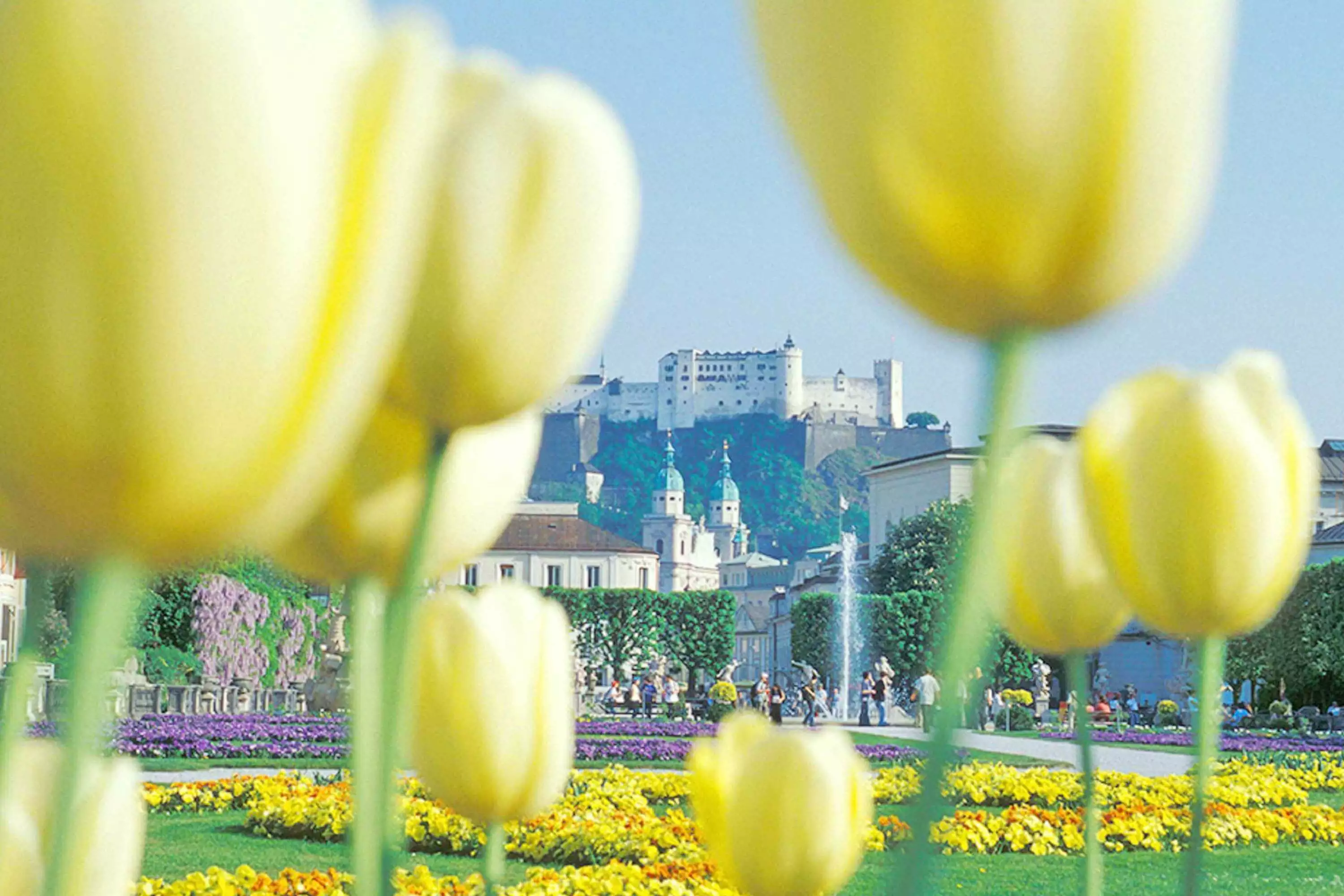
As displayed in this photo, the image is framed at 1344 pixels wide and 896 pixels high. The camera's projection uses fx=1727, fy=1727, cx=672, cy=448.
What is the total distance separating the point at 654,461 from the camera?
109312 mm

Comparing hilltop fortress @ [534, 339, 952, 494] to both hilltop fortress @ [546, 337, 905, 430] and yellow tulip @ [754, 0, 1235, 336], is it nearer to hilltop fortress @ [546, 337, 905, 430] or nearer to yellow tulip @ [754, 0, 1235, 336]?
hilltop fortress @ [546, 337, 905, 430]

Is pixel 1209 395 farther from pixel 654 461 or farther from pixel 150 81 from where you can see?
pixel 654 461

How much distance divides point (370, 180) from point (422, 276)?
0.45 ft

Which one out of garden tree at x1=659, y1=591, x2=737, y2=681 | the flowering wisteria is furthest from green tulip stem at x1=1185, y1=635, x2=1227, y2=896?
garden tree at x1=659, y1=591, x2=737, y2=681

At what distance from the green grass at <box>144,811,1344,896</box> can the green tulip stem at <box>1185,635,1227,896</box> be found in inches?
278

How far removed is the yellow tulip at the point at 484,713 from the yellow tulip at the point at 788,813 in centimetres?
9

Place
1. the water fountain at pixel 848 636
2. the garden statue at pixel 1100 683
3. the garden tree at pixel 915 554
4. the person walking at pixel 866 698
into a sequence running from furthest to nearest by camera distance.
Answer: the garden tree at pixel 915 554, the water fountain at pixel 848 636, the garden statue at pixel 1100 683, the person walking at pixel 866 698

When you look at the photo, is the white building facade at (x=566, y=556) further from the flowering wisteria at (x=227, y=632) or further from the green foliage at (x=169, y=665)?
the green foliage at (x=169, y=665)

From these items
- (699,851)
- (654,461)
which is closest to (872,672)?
(699,851)

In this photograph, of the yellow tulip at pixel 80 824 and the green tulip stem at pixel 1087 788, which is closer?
the yellow tulip at pixel 80 824

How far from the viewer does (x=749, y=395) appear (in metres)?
108

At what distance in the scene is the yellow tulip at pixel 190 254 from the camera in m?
0.35

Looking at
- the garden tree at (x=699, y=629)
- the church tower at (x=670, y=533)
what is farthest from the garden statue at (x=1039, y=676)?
the church tower at (x=670, y=533)

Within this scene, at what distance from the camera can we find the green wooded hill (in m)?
108
